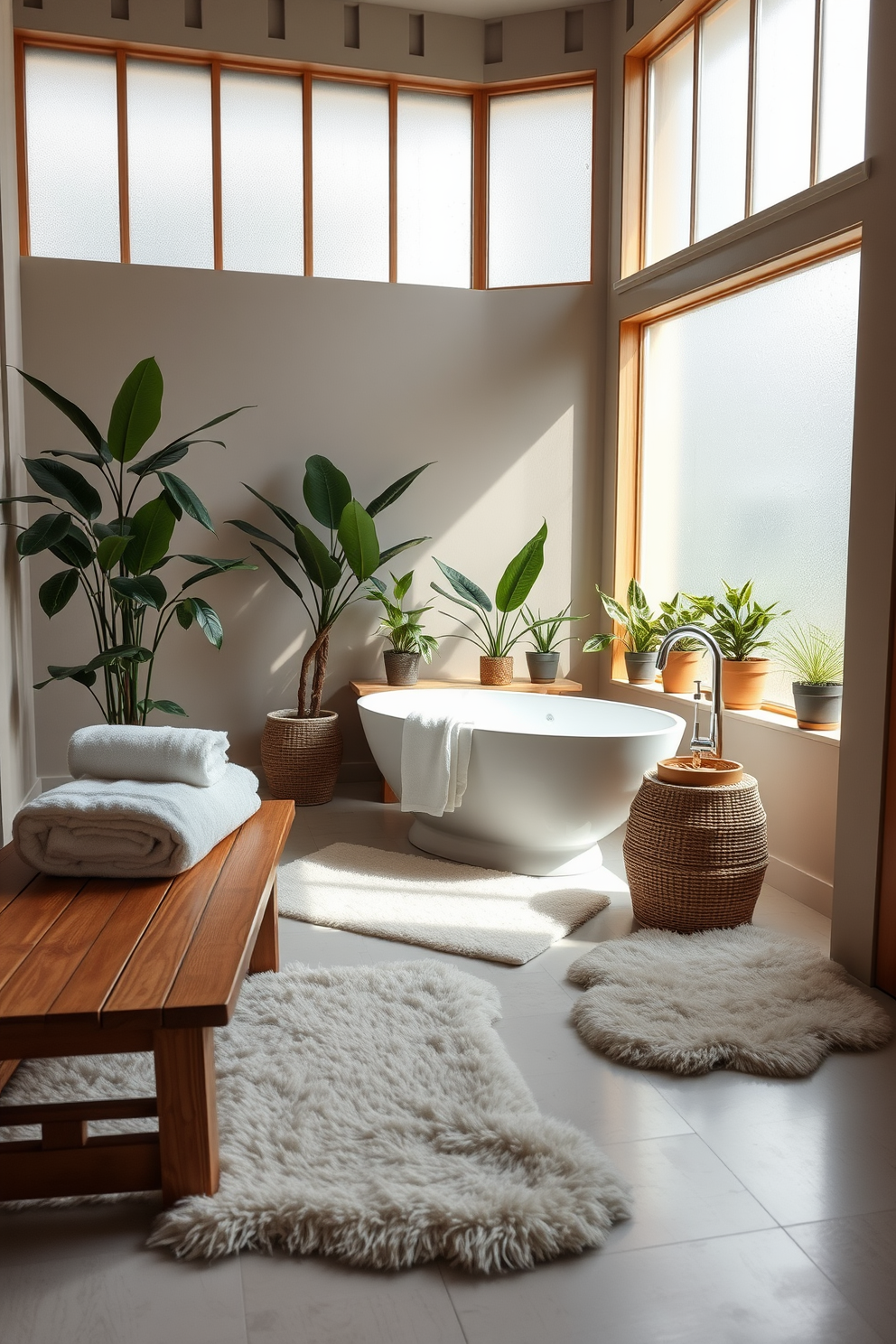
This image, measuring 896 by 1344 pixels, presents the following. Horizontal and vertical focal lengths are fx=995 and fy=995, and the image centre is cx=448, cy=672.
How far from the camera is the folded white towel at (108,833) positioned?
1899 mm

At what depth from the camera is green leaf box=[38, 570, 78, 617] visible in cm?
346

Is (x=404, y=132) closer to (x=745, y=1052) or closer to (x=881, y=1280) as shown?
(x=745, y=1052)

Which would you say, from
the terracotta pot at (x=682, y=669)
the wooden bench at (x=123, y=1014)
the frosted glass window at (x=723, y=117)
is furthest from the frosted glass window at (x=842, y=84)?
the wooden bench at (x=123, y=1014)

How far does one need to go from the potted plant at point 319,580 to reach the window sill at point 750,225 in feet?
4.11

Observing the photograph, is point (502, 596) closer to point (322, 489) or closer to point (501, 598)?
point (501, 598)

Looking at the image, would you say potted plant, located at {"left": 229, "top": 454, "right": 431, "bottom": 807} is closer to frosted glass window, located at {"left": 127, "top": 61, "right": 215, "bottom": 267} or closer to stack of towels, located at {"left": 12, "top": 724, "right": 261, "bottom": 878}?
frosted glass window, located at {"left": 127, "top": 61, "right": 215, "bottom": 267}

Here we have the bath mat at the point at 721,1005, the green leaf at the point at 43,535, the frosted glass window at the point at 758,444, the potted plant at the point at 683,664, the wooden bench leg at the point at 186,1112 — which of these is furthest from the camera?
the potted plant at the point at 683,664

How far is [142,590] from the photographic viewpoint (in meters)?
3.46

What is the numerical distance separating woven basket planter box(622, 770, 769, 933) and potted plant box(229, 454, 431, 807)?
5.86 feet

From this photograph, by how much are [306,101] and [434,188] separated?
661 mm

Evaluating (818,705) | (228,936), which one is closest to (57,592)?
(228,936)

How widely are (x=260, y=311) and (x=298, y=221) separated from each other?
0.47 meters

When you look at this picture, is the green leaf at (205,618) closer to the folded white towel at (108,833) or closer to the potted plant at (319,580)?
the potted plant at (319,580)

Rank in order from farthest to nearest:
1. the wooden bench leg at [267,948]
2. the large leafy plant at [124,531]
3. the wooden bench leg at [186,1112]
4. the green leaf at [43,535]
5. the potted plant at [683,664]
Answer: the potted plant at [683,664], the large leafy plant at [124,531], the green leaf at [43,535], the wooden bench leg at [267,948], the wooden bench leg at [186,1112]
